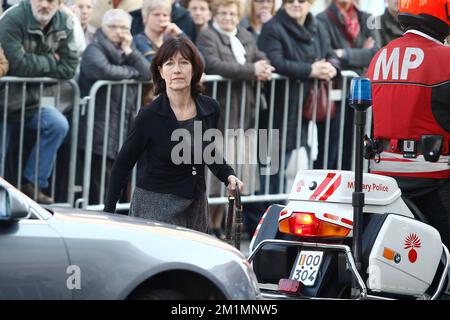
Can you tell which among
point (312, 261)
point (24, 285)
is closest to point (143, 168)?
point (312, 261)

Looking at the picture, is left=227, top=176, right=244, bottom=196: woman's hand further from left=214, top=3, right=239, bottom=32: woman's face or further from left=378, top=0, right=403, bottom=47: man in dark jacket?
left=378, top=0, right=403, bottom=47: man in dark jacket

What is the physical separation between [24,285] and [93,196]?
18.0ft

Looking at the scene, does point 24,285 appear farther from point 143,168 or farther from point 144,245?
point 143,168

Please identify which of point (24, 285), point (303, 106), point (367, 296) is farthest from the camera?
point (303, 106)

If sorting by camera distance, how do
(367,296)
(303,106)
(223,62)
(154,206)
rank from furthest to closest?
1. (303,106)
2. (223,62)
3. (154,206)
4. (367,296)

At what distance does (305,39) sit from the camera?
12961 millimetres

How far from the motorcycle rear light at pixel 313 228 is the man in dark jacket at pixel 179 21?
5192mm

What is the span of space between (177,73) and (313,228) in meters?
1.44

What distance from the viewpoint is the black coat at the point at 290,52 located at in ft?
41.9

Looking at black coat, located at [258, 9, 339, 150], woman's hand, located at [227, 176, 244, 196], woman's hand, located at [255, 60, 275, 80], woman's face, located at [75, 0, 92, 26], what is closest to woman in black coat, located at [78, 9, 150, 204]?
woman's face, located at [75, 0, 92, 26]

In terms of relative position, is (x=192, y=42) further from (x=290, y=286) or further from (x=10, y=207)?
(x=10, y=207)

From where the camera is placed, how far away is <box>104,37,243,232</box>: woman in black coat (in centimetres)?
819

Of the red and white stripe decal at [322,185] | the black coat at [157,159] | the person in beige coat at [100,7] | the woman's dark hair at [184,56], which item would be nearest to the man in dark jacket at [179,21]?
the person in beige coat at [100,7]

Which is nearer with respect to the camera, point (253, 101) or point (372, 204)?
point (372, 204)
